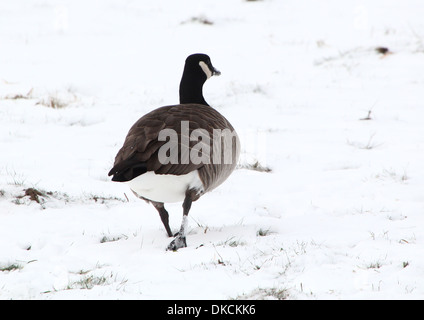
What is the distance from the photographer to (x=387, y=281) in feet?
14.0

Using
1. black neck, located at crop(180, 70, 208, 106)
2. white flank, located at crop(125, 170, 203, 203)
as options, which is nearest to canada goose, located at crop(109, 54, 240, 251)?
white flank, located at crop(125, 170, 203, 203)

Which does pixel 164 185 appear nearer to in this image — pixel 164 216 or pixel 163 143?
pixel 163 143

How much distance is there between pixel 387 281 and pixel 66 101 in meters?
8.79

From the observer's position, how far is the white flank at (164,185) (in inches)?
203

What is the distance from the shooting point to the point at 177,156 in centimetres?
509

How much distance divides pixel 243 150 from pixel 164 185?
13.2 feet

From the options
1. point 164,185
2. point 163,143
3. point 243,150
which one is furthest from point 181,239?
point 243,150

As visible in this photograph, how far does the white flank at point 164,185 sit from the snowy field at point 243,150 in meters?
0.48

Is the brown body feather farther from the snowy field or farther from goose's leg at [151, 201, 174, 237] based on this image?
the snowy field

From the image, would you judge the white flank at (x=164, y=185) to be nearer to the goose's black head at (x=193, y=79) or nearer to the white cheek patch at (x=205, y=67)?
the goose's black head at (x=193, y=79)

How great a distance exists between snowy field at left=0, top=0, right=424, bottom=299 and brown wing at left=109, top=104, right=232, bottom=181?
77 cm

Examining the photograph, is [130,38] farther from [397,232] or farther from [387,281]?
[387,281]

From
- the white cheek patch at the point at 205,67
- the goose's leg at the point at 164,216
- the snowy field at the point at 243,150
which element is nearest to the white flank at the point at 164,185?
the goose's leg at the point at 164,216

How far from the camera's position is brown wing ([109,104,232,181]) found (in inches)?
192
